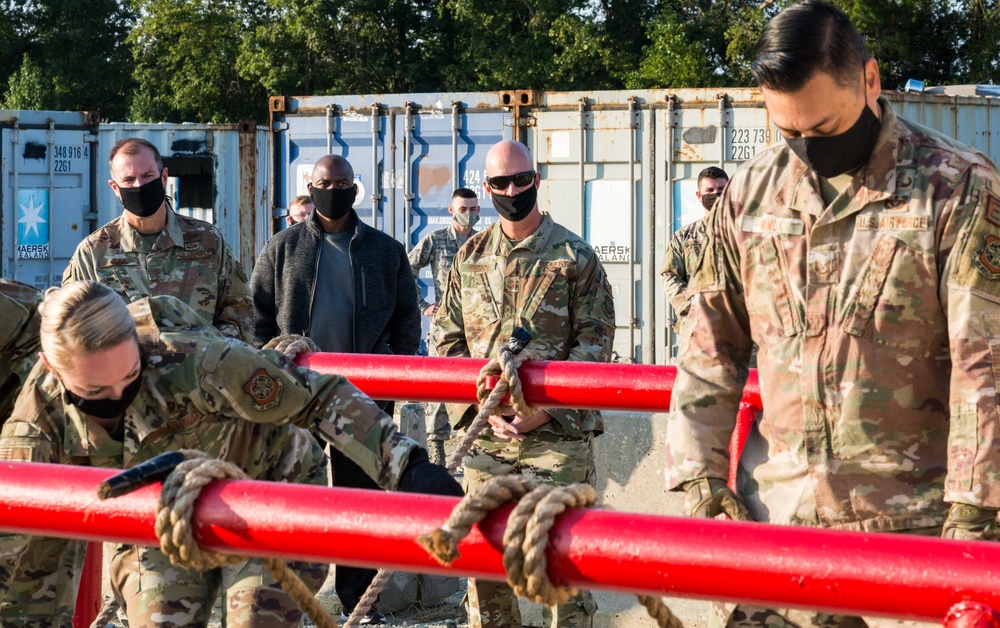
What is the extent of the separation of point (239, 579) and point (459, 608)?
265 centimetres

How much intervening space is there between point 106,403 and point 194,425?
300 millimetres

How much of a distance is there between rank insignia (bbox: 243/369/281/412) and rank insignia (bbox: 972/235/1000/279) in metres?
1.73

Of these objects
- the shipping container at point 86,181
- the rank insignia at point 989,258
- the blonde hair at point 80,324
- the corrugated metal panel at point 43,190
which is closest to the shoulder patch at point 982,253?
the rank insignia at point 989,258

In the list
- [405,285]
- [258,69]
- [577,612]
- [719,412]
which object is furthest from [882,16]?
[719,412]

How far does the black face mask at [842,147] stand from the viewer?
2.63m

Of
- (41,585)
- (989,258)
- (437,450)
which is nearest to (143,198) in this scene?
(41,585)

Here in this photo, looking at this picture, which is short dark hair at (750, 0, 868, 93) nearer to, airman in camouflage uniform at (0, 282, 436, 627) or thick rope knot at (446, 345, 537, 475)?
airman in camouflage uniform at (0, 282, 436, 627)

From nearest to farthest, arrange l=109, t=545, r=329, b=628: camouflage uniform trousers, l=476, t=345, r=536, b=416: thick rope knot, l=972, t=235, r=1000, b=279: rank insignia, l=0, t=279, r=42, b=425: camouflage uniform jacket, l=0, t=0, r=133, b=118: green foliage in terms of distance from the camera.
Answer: l=972, t=235, r=1000, b=279: rank insignia, l=109, t=545, r=329, b=628: camouflage uniform trousers, l=476, t=345, r=536, b=416: thick rope knot, l=0, t=279, r=42, b=425: camouflage uniform jacket, l=0, t=0, r=133, b=118: green foliage

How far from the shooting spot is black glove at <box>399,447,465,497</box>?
9.83 feet

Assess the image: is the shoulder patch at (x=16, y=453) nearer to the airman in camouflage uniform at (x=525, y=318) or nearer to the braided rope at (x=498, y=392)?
the braided rope at (x=498, y=392)

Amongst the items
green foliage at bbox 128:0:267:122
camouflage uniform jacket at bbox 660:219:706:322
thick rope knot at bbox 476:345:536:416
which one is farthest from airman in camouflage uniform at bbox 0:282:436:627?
green foliage at bbox 128:0:267:122

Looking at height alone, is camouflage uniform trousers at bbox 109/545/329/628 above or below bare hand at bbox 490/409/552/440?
below

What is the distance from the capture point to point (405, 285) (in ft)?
21.0

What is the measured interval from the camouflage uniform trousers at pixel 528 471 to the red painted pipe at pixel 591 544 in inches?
95.0
